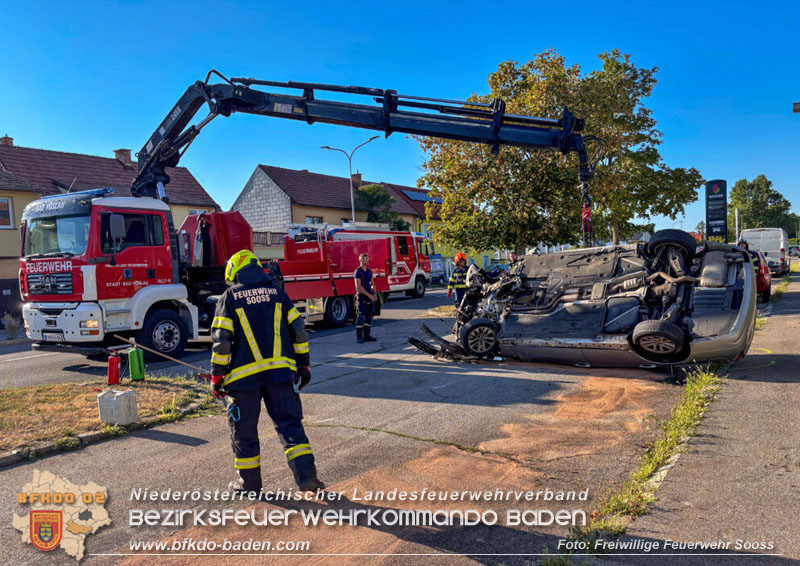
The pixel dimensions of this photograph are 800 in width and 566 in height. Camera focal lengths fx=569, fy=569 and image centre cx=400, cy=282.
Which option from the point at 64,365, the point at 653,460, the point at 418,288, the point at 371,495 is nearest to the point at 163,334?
the point at 64,365

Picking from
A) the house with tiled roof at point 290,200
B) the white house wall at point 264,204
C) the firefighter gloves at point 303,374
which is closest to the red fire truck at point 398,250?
the house with tiled roof at point 290,200

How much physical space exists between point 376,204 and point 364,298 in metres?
28.9

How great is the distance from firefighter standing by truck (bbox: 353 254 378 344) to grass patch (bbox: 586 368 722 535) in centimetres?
658

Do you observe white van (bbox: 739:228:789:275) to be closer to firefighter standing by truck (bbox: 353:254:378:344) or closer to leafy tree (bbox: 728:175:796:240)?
firefighter standing by truck (bbox: 353:254:378:344)

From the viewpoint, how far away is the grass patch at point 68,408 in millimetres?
5625

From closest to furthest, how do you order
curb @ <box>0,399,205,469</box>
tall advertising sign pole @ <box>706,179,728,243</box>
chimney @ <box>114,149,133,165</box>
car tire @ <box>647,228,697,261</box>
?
curb @ <box>0,399,205,469</box> → car tire @ <box>647,228,697,261</box> → tall advertising sign pole @ <box>706,179,728,243</box> → chimney @ <box>114,149,133,165</box>

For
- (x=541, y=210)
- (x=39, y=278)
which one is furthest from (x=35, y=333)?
(x=541, y=210)

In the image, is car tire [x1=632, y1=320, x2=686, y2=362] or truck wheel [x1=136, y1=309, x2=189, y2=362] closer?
car tire [x1=632, y1=320, x2=686, y2=362]

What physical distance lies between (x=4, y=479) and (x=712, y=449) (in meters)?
5.74

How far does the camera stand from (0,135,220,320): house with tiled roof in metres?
21.9

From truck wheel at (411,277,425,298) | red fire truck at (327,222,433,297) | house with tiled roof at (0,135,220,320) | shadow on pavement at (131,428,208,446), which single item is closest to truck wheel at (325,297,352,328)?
red fire truck at (327,222,433,297)

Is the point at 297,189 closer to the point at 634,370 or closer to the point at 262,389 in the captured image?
the point at 634,370

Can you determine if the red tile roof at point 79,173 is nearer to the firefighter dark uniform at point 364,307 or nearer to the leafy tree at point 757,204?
the firefighter dark uniform at point 364,307

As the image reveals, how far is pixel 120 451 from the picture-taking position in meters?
5.34
